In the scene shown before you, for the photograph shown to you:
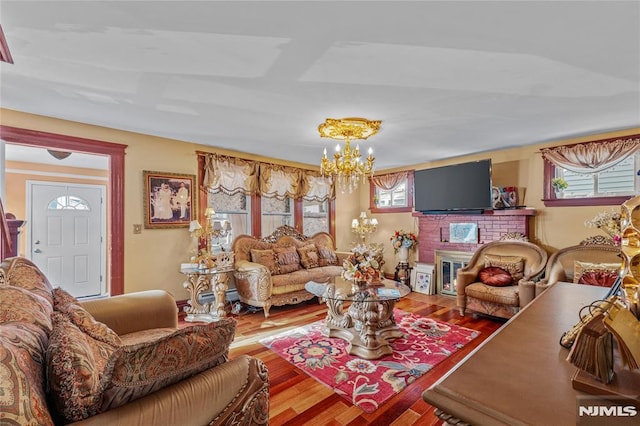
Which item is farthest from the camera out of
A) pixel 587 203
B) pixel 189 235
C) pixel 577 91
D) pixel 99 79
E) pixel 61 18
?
pixel 189 235

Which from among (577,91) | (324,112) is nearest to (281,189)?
(324,112)

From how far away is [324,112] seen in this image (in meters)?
2.99

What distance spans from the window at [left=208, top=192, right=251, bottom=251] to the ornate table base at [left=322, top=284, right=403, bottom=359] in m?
2.18

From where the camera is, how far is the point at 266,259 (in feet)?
14.3

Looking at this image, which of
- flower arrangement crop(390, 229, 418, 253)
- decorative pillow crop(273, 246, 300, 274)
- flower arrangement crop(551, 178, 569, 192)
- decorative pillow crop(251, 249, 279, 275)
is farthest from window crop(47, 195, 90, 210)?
flower arrangement crop(551, 178, 569, 192)

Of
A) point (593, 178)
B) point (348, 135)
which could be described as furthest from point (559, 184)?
point (348, 135)

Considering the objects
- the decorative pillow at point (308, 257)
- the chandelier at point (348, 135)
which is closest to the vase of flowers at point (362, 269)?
the chandelier at point (348, 135)

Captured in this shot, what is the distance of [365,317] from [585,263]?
8.62 ft

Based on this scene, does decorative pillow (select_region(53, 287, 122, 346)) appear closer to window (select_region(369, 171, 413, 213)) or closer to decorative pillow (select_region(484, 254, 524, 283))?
decorative pillow (select_region(484, 254, 524, 283))

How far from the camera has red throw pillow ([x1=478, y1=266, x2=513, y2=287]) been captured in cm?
376

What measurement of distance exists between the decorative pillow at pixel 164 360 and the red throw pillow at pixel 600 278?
12.3 feet

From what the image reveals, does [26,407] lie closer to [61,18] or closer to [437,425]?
[61,18]

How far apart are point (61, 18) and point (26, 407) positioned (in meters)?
1.91

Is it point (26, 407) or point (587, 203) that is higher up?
point (587, 203)
